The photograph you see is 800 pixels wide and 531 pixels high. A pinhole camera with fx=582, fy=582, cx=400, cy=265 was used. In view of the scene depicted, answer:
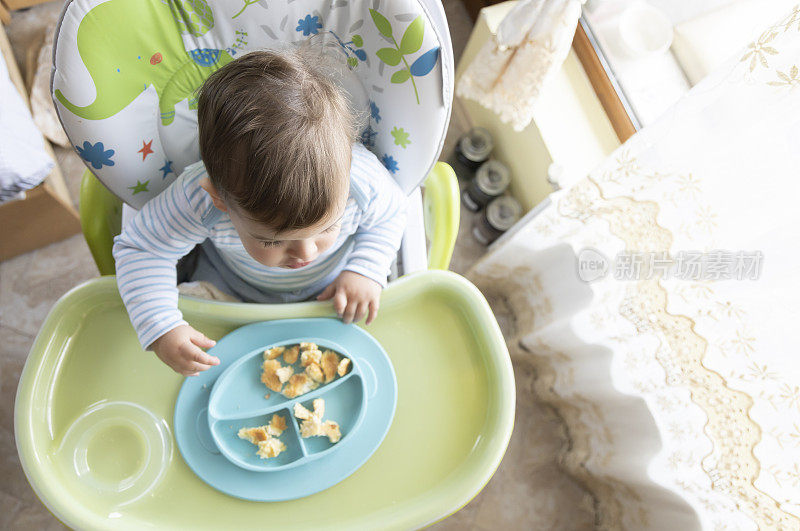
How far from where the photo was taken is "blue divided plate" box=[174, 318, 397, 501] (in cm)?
68

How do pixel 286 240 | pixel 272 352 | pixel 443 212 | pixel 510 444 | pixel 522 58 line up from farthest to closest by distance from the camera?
pixel 510 444 < pixel 522 58 < pixel 443 212 < pixel 272 352 < pixel 286 240

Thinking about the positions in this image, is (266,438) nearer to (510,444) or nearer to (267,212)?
(267,212)

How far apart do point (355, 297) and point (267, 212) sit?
0.22m

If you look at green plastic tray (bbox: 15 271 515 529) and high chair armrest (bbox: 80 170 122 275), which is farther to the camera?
high chair armrest (bbox: 80 170 122 275)

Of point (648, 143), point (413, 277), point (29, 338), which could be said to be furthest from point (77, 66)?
point (29, 338)

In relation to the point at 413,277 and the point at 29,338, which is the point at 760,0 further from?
the point at 29,338

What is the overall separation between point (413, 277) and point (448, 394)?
16 centimetres

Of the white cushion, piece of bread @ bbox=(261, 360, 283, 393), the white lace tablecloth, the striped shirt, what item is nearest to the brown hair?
the striped shirt

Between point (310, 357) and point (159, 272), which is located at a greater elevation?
point (159, 272)

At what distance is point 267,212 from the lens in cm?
56

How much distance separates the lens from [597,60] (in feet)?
3.81

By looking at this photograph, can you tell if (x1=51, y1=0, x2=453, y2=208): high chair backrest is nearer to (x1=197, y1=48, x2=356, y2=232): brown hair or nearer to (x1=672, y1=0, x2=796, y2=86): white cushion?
(x1=197, y1=48, x2=356, y2=232): brown hair

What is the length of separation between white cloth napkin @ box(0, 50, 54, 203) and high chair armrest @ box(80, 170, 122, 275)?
10.5 inches

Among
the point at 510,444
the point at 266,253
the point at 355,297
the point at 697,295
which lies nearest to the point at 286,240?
the point at 266,253
